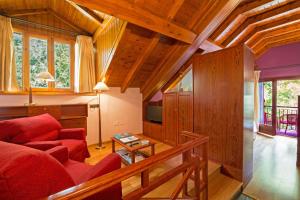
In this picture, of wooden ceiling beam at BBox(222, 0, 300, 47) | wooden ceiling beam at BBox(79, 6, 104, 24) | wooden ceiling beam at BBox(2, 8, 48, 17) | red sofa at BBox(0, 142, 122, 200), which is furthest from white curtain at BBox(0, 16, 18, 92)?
wooden ceiling beam at BBox(222, 0, 300, 47)

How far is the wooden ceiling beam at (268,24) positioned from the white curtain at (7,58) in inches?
193

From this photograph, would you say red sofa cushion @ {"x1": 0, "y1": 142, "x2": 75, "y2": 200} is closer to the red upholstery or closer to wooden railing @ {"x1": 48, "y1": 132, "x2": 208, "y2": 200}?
wooden railing @ {"x1": 48, "y1": 132, "x2": 208, "y2": 200}

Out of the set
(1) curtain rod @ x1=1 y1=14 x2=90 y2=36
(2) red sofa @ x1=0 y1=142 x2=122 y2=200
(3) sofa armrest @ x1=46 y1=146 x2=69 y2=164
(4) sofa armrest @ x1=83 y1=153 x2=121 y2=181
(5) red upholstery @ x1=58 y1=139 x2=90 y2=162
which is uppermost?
(1) curtain rod @ x1=1 y1=14 x2=90 y2=36

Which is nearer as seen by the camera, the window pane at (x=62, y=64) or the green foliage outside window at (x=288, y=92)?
the window pane at (x=62, y=64)

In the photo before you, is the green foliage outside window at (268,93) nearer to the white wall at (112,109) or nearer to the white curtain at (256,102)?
the white curtain at (256,102)

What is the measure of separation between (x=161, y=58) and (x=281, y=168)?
3.15 m

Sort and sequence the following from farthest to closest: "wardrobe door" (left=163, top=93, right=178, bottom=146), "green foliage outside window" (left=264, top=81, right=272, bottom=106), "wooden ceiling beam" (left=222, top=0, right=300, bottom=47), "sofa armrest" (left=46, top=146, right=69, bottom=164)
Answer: "green foliage outside window" (left=264, top=81, right=272, bottom=106)
"wardrobe door" (left=163, top=93, right=178, bottom=146)
"wooden ceiling beam" (left=222, top=0, right=300, bottom=47)
"sofa armrest" (left=46, top=146, right=69, bottom=164)

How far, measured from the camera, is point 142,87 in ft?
14.5

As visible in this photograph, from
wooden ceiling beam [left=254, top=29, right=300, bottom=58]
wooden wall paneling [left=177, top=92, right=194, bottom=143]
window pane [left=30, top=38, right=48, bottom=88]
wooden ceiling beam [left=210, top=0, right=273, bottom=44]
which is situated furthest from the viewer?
wooden ceiling beam [left=254, top=29, right=300, bottom=58]

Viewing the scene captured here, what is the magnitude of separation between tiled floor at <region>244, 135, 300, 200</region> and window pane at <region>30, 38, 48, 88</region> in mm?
4185

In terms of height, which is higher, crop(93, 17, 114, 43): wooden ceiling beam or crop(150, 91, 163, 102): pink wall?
crop(93, 17, 114, 43): wooden ceiling beam

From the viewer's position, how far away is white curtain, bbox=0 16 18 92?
2602mm

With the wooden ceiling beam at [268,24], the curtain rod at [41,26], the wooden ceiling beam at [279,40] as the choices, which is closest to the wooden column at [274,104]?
the wooden ceiling beam at [279,40]

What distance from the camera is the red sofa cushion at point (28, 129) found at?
1.98 m
